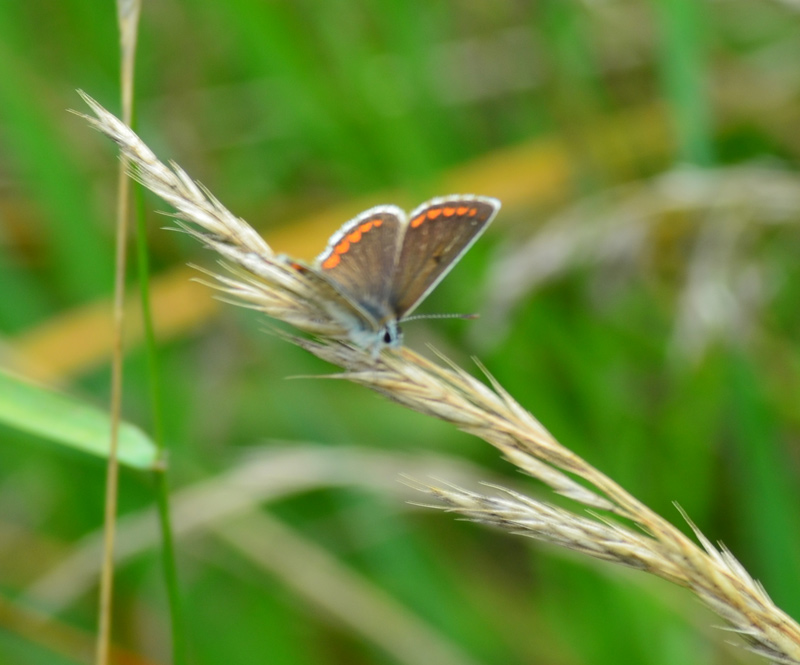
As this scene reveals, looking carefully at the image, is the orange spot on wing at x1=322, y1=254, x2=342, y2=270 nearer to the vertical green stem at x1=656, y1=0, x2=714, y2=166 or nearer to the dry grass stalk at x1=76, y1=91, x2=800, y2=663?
the dry grass stalk at x1=76, y1=91, x2=800, y2=663

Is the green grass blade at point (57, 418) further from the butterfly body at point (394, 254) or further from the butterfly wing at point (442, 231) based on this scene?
the butterfly wing at point (442, 231)

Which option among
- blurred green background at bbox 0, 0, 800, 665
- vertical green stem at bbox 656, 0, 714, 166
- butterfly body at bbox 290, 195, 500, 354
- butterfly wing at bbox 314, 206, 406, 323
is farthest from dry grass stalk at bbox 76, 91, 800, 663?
vertical green stem at bbox 656, 0, 714, 166

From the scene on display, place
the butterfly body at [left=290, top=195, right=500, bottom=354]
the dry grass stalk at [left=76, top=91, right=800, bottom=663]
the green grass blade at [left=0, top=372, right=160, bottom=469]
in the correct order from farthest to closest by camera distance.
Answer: the butterfly body at [left=290, top=195, right=500, bottom=354] < the green grass blade at [left=0, top=372, right=160, bottom=469] < the dry grass stalk at [left=76, top=91, right=800, bottom=663]

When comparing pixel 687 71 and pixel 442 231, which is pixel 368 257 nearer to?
pixel 442 231

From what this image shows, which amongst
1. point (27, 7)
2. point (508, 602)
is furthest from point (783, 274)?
point (27, 7)

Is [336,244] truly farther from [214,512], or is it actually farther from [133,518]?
[133,518]

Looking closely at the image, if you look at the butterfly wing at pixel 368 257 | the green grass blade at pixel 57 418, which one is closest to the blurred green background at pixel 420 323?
the green grass blade at pixel 57 418
